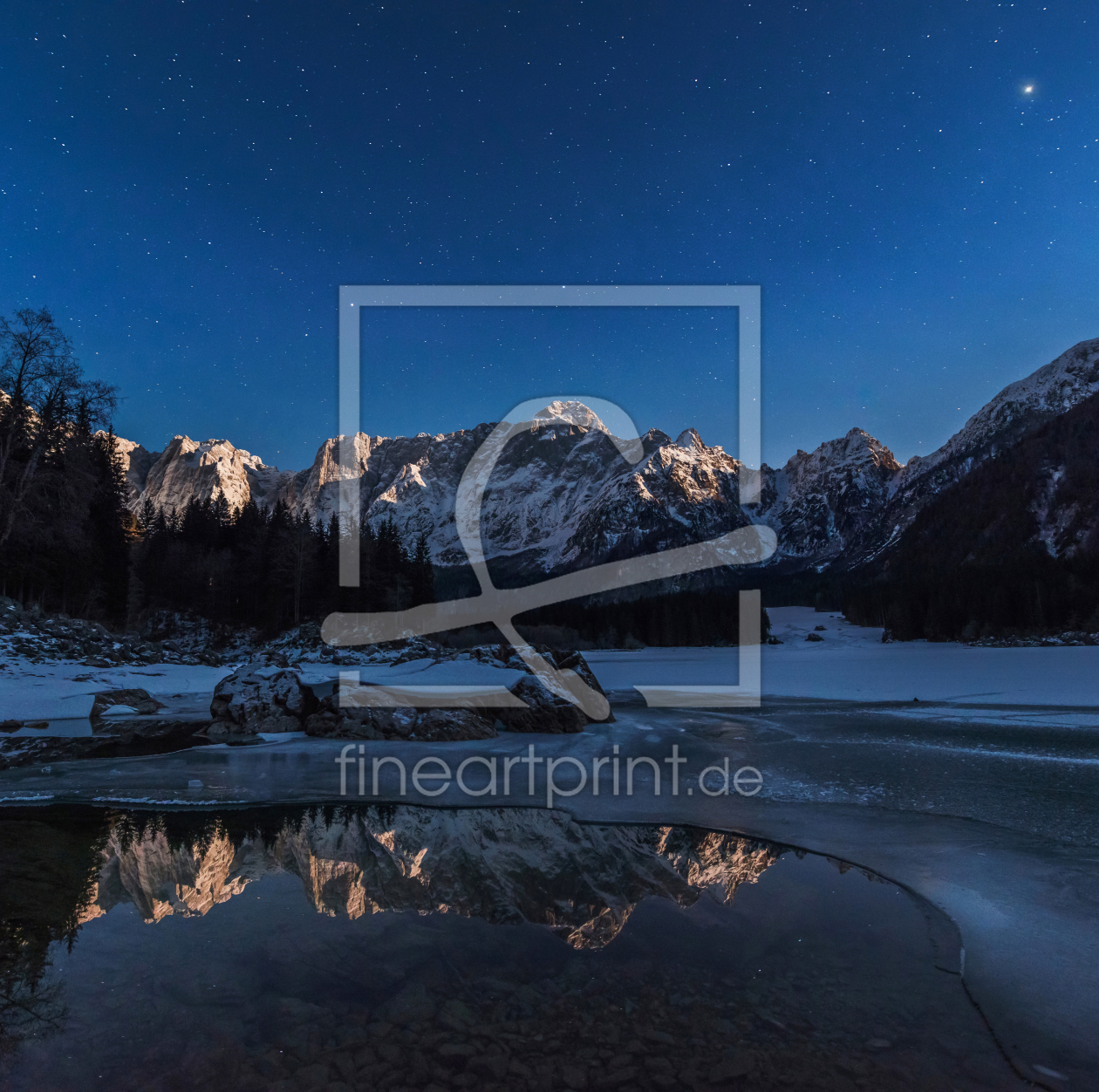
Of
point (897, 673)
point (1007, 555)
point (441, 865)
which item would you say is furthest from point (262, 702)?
point (1007, 555)

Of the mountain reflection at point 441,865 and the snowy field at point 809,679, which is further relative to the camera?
the snowy field at point 809,679

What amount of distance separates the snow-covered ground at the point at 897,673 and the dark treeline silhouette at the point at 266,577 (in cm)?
1931

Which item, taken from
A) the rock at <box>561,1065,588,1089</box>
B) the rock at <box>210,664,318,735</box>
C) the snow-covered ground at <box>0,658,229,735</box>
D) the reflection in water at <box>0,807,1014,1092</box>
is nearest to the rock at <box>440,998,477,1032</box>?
the reflection in water at <box>0,807,1014,1092</box>

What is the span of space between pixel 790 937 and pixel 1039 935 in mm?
1613

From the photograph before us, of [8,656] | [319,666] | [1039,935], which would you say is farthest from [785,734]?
[319,666]

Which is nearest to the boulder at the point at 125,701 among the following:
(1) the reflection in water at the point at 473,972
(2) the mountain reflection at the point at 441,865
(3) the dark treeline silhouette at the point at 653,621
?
(2) the mountain reflection at the point at 441,865

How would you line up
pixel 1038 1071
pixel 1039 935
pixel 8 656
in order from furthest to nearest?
pixel 8 656 → pixel 1039 935 → pixel 1038 1071

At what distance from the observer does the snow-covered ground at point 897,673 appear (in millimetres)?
22328

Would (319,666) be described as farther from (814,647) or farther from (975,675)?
(814,647)

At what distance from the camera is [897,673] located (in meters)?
30.7

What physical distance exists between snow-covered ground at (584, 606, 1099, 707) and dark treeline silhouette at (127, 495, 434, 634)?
1931 cm

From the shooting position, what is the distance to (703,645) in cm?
7050

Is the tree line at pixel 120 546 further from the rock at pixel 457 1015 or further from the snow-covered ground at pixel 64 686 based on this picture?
the rock at pixel 457 1015

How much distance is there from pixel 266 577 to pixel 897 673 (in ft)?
149
